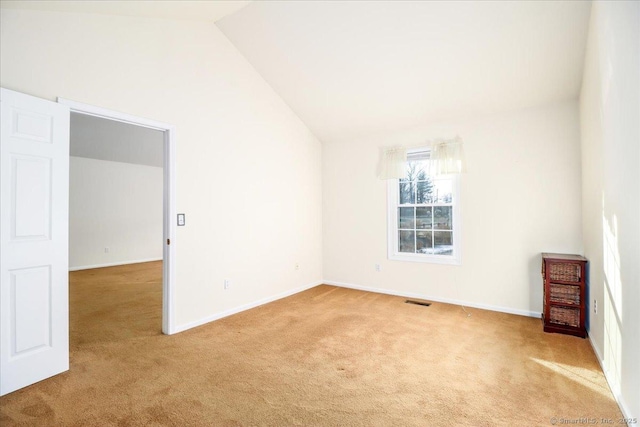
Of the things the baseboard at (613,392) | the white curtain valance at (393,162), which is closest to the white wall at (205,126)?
the white curtain valance at (393,162)

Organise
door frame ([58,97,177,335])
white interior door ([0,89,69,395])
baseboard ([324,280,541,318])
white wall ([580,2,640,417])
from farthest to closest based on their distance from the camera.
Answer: baseboard ([324,280,541,318]) → door frame ([58,97,177,335]) → white interior door ([0,89,69,395]) → white wall ([580,2,640,417])

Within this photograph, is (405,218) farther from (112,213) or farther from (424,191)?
(112,213)

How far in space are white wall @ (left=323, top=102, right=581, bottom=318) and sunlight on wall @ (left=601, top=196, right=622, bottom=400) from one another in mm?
1268

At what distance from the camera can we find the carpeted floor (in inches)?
73.0

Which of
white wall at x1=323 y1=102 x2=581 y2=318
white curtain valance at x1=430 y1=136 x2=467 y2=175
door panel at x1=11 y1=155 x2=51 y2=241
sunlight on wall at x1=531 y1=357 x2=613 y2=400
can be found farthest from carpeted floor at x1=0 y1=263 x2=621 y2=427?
white curtain valance at x1=430 y1=136 x2=467 y2=175

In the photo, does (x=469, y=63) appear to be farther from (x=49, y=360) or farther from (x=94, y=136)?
(x=94, y=136)

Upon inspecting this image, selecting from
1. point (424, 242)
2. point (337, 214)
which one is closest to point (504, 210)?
point (424, 242)

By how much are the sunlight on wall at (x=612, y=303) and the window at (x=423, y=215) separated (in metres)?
1.85

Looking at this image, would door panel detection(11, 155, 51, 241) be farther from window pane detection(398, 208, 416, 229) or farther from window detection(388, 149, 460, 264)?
window pane detection(398, 208, 416, 229)

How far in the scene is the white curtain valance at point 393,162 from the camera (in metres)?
4.52

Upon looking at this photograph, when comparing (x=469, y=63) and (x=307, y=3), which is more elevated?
(x=307, y=3)

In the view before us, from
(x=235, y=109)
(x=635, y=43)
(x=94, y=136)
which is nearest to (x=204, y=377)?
(x=235, y=109)

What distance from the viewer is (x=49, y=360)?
229cm

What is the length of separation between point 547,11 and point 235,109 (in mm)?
3317
